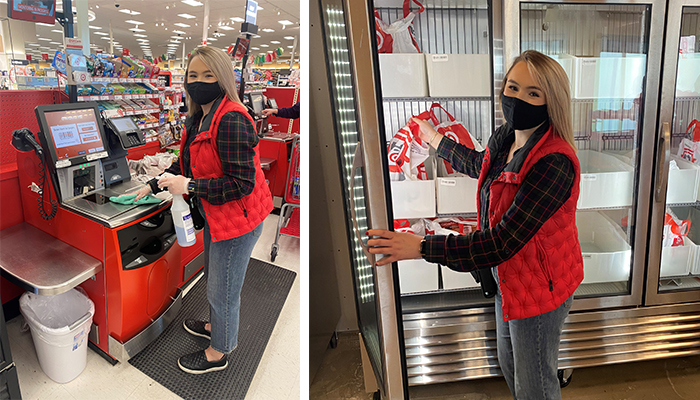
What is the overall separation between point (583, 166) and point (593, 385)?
1.28m

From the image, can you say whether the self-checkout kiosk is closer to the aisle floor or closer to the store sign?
the aisle floor

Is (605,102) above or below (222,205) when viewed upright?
above

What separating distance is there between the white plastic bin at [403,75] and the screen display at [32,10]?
1.96 meters

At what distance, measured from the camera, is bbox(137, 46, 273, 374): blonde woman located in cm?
169

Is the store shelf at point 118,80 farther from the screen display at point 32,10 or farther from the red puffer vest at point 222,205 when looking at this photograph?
the red puffer vest at point 222,205

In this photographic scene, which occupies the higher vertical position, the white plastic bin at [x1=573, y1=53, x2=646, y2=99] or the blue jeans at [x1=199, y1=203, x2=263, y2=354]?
the white plastic bin at [x1=573, y1=53, x2=646, y2=99]

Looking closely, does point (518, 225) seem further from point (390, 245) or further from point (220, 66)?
point (220, 66)

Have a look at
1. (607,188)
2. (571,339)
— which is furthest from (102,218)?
(607,188)

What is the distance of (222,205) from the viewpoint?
71.4 inches

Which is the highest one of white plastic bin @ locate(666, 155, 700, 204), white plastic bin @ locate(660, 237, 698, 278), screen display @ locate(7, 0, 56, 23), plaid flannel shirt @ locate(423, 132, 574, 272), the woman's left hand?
screen display @ locate(7, 0, 56, 23)

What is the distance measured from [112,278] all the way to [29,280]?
1.11 feet

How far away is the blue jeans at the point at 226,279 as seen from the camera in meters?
1.91

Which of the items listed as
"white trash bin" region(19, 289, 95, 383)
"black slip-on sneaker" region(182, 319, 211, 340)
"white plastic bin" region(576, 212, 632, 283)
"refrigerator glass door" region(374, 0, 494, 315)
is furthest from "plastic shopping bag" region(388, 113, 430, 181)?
"white trash bin" region(19, 289, 95, 383)

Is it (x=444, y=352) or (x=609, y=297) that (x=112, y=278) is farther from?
(x=609, y=297)
